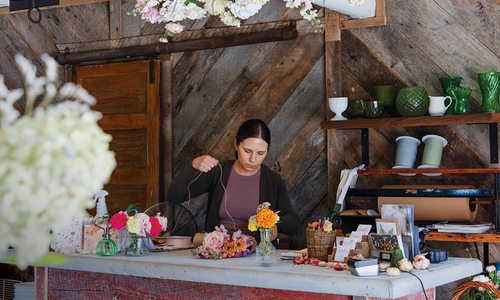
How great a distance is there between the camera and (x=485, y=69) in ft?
15.5

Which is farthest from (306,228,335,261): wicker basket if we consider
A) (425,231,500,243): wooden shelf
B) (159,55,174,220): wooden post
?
(159,55,174,220): wooden post

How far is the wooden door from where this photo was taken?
5891 millimetres

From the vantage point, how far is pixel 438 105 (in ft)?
15.2

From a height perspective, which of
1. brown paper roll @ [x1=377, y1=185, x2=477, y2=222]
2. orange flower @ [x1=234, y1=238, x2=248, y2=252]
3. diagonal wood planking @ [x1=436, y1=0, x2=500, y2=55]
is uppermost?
diagonal wood planking @ [x1=436, y1=0, x2=500, y2=55]

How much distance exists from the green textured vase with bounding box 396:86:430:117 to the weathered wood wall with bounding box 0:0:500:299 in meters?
0.23

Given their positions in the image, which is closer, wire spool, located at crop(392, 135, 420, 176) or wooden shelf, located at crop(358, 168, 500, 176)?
wooden shelf, located at crop(358, 168, 500, 176)

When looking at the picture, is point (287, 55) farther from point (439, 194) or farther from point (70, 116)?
point (70, 116)

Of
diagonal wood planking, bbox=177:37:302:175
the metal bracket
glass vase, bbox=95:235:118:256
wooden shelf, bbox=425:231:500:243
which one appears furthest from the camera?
diagonal wood planking, bbox=177:37:302:175

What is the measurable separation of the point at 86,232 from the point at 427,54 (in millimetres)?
2310

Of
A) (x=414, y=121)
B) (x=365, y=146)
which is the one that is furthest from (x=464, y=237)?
(x=365, y=146)

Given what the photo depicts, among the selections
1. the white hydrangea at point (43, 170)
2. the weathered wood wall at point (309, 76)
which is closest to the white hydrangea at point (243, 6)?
the weathered wood wall at point (309, 76)

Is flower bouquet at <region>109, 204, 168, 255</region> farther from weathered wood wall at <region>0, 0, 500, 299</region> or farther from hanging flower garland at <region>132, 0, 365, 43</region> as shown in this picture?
weathered wood wall at <region>0, 0, 500, 299</region>

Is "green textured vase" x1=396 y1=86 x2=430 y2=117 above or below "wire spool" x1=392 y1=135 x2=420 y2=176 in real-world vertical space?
above

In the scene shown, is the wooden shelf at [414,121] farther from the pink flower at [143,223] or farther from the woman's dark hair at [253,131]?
the pink flower at [143,223]
